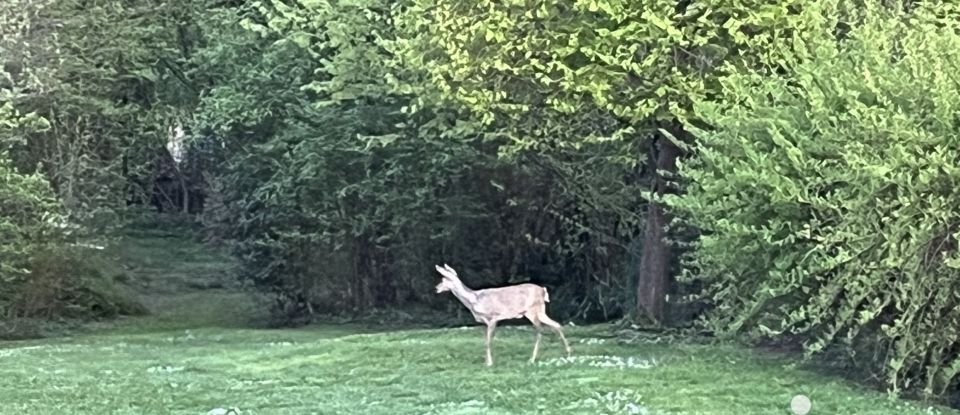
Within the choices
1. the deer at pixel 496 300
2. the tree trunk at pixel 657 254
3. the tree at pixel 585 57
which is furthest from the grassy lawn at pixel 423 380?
the tree at pixel 585 57

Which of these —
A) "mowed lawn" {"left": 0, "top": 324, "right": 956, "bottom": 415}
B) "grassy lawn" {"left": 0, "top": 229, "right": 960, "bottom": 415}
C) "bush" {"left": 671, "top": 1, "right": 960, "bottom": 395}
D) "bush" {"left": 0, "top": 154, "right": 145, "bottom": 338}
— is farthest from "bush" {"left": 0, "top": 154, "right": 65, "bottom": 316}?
"bush" {"left": 671, "top": 1, "right": 960, "bottom": 395}

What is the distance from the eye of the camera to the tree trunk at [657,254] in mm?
18719

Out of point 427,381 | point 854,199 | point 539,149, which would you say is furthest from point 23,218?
point 854,199

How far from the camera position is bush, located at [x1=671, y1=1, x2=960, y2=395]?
11867 mm

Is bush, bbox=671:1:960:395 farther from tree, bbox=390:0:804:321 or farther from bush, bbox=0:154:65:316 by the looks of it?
bush, bbox=0:154:65:316

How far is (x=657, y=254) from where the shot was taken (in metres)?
19.0

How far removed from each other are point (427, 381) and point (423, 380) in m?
0.12

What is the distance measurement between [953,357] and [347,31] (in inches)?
482

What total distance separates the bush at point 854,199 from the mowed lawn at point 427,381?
26.3 inches

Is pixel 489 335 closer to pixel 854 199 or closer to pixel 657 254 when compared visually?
pixel 854 199

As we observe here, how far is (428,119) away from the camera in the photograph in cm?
2311

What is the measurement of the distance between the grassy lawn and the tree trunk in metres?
0.85

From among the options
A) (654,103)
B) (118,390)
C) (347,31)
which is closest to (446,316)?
(347,31)

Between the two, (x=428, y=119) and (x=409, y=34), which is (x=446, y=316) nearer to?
(x=428, y=119)
